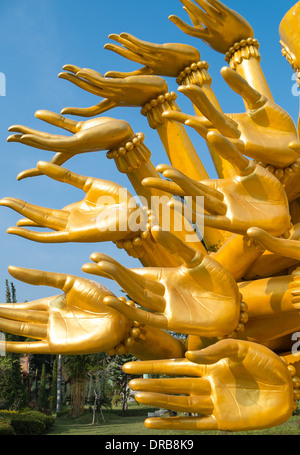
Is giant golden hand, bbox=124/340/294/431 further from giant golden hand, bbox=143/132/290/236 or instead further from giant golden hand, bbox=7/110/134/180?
giant golden hand, bbox=7/110/134/180

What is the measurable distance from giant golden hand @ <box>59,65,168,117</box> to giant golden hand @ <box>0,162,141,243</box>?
74 centimetres

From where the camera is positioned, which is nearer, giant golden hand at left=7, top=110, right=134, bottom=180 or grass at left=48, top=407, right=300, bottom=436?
giant golden hand at left=7, top=110, right=134, bottom=180

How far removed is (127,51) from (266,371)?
2581 mm

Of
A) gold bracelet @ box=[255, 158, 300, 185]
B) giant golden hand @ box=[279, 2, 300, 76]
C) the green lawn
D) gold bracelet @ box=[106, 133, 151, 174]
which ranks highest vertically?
giant golden hand @ box=[279, 2, 300, 76]

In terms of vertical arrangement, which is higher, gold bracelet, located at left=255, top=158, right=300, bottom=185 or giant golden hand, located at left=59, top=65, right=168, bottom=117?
giant golden hand, located at left=59, top=65, right=168, bottom=117

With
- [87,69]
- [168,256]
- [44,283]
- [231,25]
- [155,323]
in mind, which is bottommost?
[155,323]

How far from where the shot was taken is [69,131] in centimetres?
332

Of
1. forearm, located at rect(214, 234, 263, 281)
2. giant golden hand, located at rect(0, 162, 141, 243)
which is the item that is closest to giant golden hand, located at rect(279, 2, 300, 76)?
forearm, located at rect(214, 234, 263, 281)

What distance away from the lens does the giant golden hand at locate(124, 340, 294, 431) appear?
2207mm

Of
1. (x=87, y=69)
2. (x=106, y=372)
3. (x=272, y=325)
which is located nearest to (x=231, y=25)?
(x=87, y=69)

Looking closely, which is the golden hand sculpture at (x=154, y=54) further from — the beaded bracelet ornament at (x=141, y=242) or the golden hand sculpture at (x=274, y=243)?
the golden hand sculpture at (x=274, y=243)

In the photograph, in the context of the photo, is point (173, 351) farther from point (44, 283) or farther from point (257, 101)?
point (257, 101)

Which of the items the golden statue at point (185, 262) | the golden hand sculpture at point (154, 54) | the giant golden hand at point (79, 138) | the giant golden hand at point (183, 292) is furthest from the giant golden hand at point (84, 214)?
the golden hand sculpture at point (154, 54)

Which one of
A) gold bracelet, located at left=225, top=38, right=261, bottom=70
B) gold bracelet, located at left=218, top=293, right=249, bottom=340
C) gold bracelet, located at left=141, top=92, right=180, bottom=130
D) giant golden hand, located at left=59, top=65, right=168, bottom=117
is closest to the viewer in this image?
gold bracelet, located at left=218, top=293, right=249, bottom=340
